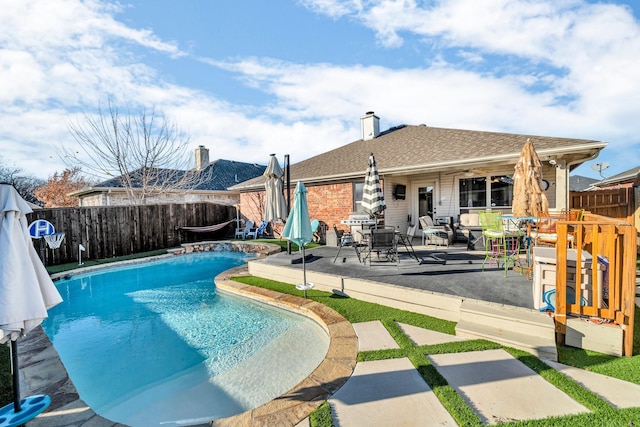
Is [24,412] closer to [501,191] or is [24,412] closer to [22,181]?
[501,191]

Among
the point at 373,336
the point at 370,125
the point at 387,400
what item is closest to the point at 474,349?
the point at 373,336

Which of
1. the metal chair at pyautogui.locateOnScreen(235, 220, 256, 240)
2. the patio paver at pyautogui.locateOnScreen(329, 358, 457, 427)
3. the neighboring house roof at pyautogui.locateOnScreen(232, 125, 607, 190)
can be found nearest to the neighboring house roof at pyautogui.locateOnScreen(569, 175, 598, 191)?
the neighboring house roof at pyautogui.locateOnScreen(232, 125, 607, 190)

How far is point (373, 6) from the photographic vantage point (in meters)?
7.88

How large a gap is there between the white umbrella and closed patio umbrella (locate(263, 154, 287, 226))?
728 cm

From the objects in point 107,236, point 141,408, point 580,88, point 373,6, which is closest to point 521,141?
point 580,88

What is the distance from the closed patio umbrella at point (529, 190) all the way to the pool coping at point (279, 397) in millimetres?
4554

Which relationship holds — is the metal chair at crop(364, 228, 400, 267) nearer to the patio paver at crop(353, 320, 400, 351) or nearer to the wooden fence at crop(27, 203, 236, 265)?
the patio paver at crop(353, 320, 400, 351)

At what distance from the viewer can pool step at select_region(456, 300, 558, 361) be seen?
3.38 meters

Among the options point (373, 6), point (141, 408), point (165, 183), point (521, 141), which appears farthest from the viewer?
point (165, 183)

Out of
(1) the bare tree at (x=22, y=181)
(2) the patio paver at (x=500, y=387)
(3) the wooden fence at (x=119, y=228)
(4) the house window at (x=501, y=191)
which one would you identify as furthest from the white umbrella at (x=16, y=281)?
(1) the bare tree at (x=22, y=181)

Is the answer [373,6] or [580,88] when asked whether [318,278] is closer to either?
[373,6]


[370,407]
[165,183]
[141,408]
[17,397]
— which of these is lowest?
[141,408]

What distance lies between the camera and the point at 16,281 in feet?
7.52

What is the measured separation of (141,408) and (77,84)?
13.6 meters
